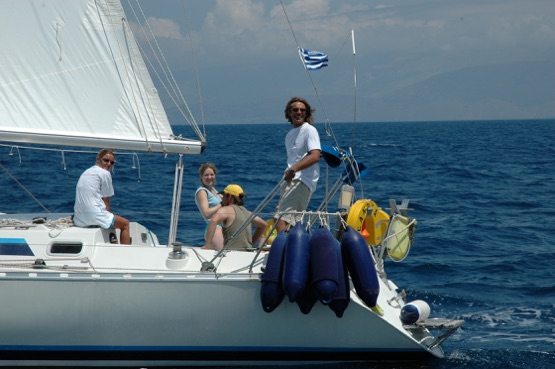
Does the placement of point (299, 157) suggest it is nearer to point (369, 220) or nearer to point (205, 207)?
point (369, 220)

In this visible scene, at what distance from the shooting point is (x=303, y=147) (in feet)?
25.3

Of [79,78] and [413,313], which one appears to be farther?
[79,78]

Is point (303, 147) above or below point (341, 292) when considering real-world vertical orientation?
above

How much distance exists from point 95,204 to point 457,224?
9.05 m

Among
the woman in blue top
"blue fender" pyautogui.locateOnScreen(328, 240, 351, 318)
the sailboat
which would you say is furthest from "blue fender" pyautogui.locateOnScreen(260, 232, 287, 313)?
the woman in blue top

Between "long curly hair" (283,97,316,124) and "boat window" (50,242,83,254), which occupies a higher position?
"long curly hair" (283,97,316,124)

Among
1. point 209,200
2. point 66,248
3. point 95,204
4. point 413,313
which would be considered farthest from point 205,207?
point 413,313

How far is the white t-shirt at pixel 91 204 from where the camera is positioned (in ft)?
25.7

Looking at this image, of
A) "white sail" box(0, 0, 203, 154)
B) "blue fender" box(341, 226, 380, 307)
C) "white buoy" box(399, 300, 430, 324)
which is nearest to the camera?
"blue fender" box(341, 226, 380, 307)

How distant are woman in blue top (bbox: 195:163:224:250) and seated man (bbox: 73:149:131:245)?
0.70m

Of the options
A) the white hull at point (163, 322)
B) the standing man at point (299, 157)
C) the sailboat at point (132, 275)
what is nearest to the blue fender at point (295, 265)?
the sailboat at point (132, 275)

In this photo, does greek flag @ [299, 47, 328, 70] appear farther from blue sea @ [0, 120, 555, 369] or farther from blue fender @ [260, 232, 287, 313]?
blue fender @ [260, 232, 287, 313]

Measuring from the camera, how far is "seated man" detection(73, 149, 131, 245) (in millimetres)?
7844

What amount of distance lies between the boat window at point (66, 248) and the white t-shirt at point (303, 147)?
189cm
